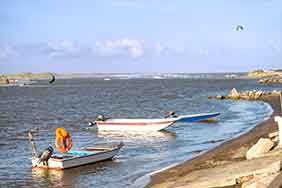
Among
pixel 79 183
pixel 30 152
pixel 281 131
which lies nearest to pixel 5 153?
pixel 30 152

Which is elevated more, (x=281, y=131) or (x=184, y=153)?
(x=281, y=131)

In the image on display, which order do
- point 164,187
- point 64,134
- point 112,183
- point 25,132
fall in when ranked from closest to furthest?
point 164,187
point 112,183
point 64,134
point 25,132

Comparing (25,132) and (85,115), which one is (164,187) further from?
(85,115)

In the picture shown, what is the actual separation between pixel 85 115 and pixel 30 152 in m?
22.7

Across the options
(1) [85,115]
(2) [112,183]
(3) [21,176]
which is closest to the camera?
(2) [112,183]

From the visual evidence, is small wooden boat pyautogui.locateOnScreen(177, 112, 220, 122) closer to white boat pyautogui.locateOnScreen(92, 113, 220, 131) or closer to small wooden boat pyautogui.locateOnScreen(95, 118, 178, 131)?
white boat pyautogui.locateOnScreen(92, 113, 220, 131)

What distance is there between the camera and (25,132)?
3459 cm

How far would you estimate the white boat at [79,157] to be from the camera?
20391 mm

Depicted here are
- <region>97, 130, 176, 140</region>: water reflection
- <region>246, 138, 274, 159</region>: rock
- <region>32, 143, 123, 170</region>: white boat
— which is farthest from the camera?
<region>97, 130, 176, 140</region>: water reflection

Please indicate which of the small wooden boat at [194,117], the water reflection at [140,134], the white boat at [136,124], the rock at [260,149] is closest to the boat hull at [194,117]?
the small wooden boat at [194,117]

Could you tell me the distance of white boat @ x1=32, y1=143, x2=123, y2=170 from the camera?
66.9 feet

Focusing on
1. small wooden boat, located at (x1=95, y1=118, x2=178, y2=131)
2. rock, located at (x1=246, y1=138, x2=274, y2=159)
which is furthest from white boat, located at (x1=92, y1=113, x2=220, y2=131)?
rock, located at (x1=246, y1=138, x2=274, y2=159)

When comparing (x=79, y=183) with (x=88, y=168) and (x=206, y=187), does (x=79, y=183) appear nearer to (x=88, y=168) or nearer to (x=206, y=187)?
(x=88, y=168)

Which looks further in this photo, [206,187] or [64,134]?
[64,134]
